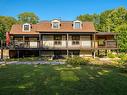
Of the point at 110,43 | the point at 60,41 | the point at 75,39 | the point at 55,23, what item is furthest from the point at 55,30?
the point at 110,43

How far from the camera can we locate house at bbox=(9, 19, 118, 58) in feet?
133

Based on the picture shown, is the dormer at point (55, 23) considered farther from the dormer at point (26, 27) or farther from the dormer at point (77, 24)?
the dormer at point (26, 27)

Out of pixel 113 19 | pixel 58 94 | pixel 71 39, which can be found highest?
pixel 113 19

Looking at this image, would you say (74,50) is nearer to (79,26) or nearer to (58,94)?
(79,26)

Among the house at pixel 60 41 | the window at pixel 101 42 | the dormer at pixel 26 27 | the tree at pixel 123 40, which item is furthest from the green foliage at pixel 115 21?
the dormer at pixel 26 27

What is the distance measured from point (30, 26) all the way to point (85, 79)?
90.4 ft

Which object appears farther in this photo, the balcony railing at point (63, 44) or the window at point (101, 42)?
the window at point (101, 42)

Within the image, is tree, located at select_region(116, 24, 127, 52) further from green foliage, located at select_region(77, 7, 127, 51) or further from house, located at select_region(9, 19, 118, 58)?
house, located at select_region(9, 19, 118, 58)

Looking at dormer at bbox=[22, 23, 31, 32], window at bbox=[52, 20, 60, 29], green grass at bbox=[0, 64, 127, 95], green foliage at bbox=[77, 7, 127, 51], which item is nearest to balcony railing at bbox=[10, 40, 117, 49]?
green foliage at bbox=[77, 7, 127, 51]

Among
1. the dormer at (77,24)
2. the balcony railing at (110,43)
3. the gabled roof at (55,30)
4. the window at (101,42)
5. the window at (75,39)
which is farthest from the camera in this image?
the window at (101,42)

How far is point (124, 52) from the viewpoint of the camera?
41.3 meters

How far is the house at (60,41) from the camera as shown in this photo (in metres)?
40.5

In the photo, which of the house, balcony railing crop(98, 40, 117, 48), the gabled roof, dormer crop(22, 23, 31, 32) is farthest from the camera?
dormer crop(22, 23, 31, 32)

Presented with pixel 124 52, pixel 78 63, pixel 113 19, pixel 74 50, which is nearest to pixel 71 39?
pixel 74 50
